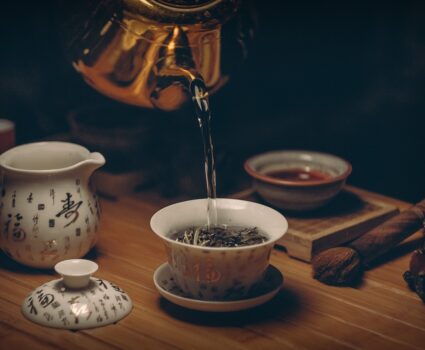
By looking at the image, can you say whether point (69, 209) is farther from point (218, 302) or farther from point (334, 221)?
point (334, 221)

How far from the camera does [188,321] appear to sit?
3.53 feet

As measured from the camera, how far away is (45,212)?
1163 millimetres

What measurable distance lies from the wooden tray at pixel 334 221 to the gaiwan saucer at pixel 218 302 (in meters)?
0.12

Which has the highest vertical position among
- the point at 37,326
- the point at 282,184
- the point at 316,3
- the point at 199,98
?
the point at 316,3

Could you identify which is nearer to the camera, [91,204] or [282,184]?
[91,204]

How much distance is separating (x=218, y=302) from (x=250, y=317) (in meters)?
0.06

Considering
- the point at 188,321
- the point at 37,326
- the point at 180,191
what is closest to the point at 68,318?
the point at 37,326

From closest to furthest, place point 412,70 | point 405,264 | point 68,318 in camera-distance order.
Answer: point 68,318, point 405,264, point 412,70

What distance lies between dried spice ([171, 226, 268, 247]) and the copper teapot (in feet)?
0.86

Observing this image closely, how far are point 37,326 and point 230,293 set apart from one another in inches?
10.0

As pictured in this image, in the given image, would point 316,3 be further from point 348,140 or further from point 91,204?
point 91,204

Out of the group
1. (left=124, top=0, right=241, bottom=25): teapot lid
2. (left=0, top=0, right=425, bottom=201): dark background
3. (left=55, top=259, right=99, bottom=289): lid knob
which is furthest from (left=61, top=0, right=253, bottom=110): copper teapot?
(left=55, top=259, right=99, bottom=289): lid knob

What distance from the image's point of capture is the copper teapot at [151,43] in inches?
51.3

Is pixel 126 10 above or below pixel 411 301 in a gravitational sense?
above
